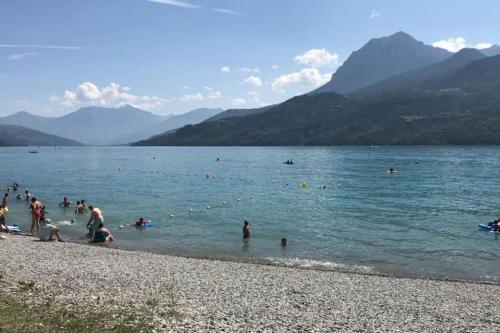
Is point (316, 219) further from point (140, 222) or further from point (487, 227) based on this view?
point (140, 222)

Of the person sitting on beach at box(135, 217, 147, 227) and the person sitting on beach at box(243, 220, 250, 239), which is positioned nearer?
the person sitting on beach at box(243, 220, 250, 239)

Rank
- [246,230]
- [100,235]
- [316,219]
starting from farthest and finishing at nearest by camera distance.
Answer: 1. [316,219]
2. [246,230]
3. [100,235]

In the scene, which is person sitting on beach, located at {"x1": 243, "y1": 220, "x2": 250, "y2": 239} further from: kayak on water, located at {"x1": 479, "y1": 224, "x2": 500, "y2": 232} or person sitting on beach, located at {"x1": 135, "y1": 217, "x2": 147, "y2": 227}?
kayak on water, located at {"x1": 479, "y1": 224, "x2": 500, "y2": 232}

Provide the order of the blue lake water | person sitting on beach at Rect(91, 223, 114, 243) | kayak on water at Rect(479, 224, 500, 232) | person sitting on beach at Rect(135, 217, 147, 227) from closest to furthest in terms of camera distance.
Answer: the blue lake water
person sitting on beach at Rect(91, 223, 114, 243)
kayak on water at Rect(479, 224, 500, 232)
person sitting on beach at Rect(135, 217, 147, 227)

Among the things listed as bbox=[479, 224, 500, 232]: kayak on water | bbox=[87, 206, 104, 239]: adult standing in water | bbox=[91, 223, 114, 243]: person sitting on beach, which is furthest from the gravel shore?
bbox=[479, 224, 500, 232]: kayak on water

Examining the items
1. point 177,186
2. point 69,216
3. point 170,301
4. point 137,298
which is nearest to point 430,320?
point 170,301

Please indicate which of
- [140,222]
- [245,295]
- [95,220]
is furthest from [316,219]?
[245,295]

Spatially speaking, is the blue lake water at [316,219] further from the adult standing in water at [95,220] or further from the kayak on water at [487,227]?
the adult standing in water at [95,220]

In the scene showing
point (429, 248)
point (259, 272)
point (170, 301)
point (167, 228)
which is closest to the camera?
point (170, 301)

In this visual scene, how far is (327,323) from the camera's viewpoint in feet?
58.2

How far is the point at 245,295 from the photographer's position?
21516 mm

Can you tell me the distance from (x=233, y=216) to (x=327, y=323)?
36252 mm

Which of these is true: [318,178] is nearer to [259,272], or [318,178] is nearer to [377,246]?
[377,246]

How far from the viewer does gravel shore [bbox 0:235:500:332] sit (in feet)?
58.2
